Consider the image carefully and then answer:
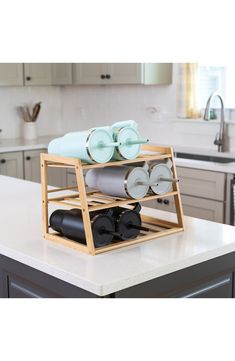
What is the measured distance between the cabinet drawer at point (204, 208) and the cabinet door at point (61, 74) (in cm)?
193

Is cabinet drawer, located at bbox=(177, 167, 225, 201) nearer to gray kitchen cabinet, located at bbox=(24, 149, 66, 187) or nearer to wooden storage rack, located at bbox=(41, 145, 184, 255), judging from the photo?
gray kitchen cabinet, located at bbox=(24, 149, 66, 187)

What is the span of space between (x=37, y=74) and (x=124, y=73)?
99 cm

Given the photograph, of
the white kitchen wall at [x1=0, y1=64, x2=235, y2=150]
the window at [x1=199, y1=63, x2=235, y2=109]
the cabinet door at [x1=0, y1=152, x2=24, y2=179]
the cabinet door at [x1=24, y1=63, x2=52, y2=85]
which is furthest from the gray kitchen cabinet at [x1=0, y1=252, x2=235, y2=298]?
the cabinet door at [x1=24, y1=63, x2=52, y2=85]

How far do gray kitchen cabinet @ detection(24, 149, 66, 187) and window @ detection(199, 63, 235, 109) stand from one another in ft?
4.54

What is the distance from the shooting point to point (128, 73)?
464 centimetres

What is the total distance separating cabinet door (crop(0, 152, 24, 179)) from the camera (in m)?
4.68

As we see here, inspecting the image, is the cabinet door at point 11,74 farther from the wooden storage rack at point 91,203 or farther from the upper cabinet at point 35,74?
the wooden storage rack at point 91,203

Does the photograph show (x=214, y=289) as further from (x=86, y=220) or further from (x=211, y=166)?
(x=211, y=166)

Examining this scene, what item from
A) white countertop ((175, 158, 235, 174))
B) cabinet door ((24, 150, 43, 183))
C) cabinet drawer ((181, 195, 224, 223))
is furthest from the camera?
cabinet door ((24, 150, 43, 183))

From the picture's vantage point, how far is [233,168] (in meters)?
3.54

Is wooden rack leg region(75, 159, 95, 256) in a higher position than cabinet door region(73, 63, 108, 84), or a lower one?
lower

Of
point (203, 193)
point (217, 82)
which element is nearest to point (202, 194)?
point (203, 193)
